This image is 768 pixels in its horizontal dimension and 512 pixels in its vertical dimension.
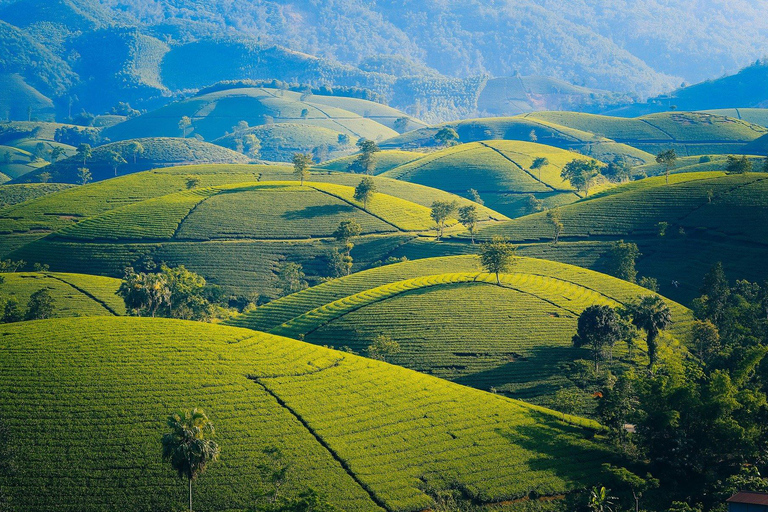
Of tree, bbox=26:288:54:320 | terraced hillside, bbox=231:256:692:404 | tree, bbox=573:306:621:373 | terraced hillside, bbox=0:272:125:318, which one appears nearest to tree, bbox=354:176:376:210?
terraced hillside, bbox=231:256:692:404

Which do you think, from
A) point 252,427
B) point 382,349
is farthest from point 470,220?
point 252,427

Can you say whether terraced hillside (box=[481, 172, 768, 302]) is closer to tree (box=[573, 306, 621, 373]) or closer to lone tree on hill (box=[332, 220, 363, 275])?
lone tree on hill (box=[332, 220, 363, 275])

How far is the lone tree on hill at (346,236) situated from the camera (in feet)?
482

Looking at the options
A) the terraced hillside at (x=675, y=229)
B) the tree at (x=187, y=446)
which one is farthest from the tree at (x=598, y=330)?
the tree at (x=187, y=446)

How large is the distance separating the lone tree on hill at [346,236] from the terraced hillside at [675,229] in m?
30.7

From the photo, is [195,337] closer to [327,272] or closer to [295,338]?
→ [295,338]

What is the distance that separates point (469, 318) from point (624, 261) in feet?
142

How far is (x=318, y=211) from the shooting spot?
169m

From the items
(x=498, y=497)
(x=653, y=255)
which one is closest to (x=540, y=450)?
(x=498, y=497)

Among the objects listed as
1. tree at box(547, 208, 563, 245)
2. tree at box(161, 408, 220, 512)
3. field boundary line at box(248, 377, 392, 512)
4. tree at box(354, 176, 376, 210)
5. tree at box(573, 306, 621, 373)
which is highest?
tree at box(354, 176, 376, 210)

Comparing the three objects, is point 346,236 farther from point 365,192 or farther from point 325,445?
point 325,445

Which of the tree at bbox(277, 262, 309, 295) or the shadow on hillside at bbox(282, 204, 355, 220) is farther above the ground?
the shadow on hillside at bbox(282, 204, 355, 220)

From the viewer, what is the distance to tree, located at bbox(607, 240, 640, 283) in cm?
12988

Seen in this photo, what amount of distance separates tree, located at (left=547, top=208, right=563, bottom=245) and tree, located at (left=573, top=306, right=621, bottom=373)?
5583 centimetres
